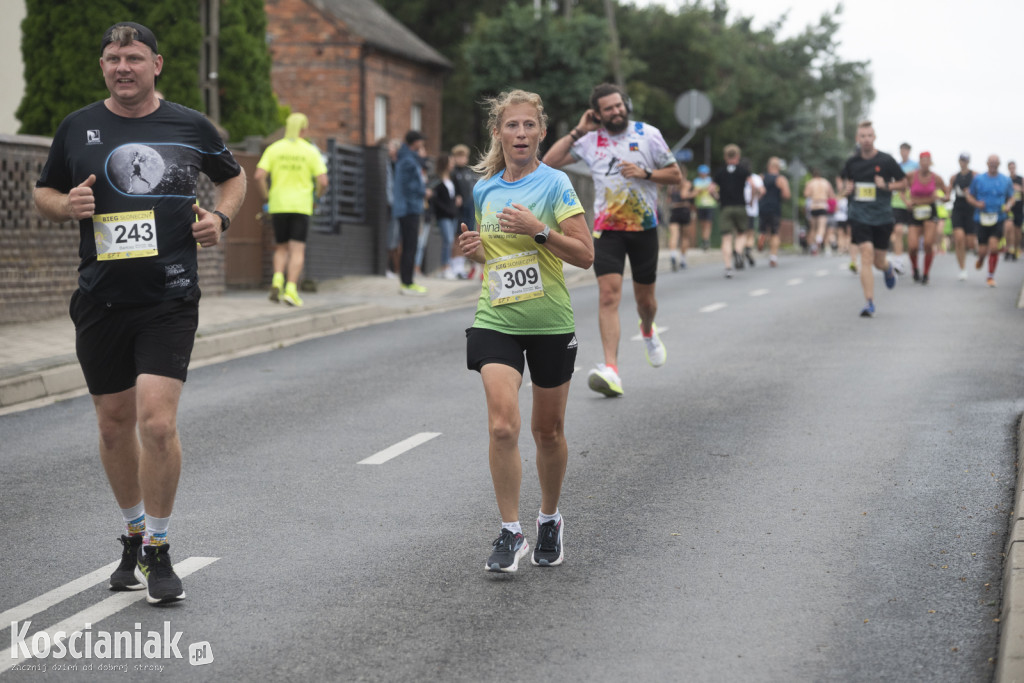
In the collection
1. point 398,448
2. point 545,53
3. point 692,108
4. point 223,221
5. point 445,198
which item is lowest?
point 398,448

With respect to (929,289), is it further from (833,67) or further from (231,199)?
(833,67)

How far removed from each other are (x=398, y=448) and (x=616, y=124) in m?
2.80

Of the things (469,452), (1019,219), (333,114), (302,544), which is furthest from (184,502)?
(333,114)

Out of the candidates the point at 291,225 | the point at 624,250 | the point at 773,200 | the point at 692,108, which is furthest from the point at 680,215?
the point at 624,250

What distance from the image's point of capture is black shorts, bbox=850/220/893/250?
50.2ft

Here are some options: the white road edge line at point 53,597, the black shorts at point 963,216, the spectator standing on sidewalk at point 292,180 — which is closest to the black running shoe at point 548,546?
the white road edge line at point 53,597

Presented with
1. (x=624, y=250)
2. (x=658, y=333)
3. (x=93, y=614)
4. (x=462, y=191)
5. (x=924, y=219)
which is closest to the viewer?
(x=93, y=614)

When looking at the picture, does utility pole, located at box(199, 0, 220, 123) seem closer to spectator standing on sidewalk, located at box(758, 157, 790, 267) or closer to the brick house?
spectator standing on sidewalk, located at box(758, 157, 790, 267)

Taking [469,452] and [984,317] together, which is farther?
[984,317]

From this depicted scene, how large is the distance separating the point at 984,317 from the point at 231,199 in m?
12.1

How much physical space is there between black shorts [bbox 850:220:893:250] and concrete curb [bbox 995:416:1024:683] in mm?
9700

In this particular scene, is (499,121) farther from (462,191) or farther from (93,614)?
(462,191)

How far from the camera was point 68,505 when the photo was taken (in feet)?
22.3

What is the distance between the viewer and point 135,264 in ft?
16.9
